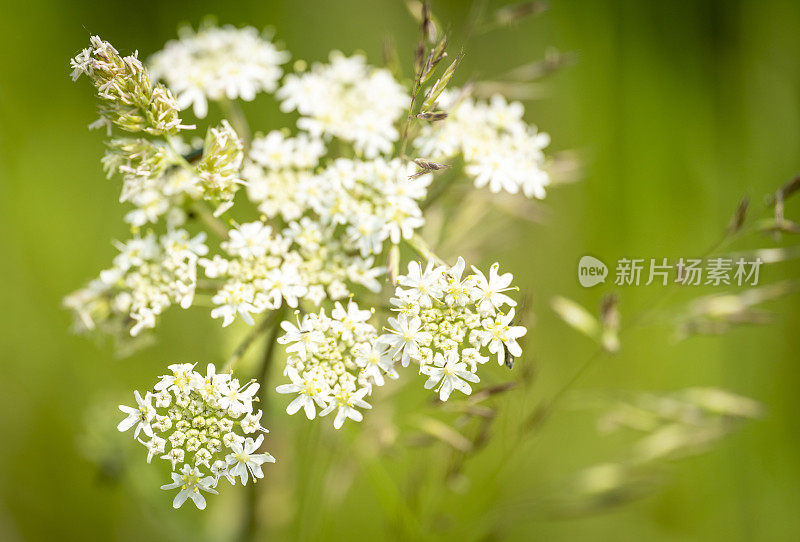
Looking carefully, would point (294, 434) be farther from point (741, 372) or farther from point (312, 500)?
point (741, 372)

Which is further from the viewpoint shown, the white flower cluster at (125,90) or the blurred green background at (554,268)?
the blurred green background at (554,268)

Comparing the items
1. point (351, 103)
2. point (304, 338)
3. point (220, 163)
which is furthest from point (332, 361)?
point (351, 103)

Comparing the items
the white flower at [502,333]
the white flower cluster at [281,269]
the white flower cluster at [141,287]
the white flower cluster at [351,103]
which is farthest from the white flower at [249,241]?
the white flower at [502,333]

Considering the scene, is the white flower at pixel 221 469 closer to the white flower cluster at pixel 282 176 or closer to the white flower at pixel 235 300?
the white flower at pixel 235 300

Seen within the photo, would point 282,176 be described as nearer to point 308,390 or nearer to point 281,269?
point 281,269

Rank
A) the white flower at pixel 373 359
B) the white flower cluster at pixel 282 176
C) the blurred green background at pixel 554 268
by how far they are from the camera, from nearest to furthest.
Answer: the white flower at pixel 373 359 < the white flower cluster at pixel 282 176 < the blurred green background at pixel 554 268

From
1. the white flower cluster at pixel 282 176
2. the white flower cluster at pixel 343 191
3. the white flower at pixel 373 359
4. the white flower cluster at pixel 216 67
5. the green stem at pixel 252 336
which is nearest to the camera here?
the white flower at pixel 373 359

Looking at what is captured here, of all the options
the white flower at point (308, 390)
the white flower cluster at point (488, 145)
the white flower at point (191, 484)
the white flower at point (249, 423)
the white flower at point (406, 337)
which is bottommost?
the white flower at point (191, 484)

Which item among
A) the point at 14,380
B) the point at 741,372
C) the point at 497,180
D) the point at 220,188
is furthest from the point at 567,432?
the point at 14,380

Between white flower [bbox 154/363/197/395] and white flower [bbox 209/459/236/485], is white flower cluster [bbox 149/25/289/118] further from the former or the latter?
white flower [bbox 209/459/236/485]
